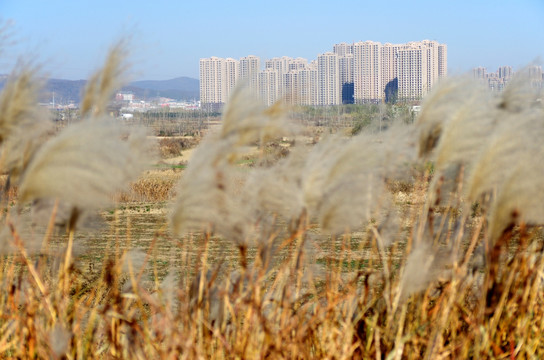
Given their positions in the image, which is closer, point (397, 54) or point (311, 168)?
point (311, 168)

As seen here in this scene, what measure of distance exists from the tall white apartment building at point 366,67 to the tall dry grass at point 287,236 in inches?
4801

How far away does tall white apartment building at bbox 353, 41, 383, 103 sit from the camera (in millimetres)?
128125

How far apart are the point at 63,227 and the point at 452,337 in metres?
1.62

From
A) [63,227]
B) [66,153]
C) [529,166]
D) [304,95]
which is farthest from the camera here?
[304,95]

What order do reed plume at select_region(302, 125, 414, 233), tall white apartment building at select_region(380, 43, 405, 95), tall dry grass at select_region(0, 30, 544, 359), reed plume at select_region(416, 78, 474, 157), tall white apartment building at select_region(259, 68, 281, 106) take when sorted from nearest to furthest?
tall dry grass at select_region(0, 30, 544, 359) → reed plume at select_region(302, 125, 414, 233) → tall white apartment building at select_region(259, 68, 281, 106) → reed plume at select_region(416, 78, 474, 157) → tall white apartment building at select_region(380, 43, 405, 95)

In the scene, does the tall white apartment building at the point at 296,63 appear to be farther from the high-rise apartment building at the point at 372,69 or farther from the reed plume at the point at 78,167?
the high-rise apartment building at the point at 372,69

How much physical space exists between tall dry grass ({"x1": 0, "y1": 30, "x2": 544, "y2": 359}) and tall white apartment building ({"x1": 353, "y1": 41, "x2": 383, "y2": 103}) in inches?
4801

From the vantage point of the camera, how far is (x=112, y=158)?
250 centimetres

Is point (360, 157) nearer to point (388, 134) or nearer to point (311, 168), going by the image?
point (311, 168)

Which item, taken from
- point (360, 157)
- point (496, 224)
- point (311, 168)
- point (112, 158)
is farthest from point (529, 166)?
point (112, 158)

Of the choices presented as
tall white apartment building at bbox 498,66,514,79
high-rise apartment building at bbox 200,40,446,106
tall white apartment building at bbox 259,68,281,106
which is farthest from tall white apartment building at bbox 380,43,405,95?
tall white apartment building at bbox 259,68,281,106

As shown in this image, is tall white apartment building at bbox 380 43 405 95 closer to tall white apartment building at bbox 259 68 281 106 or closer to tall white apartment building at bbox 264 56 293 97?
tall white apartment building at bbox 264 56 293 97

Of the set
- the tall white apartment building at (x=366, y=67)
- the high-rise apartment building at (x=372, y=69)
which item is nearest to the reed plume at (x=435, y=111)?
the high-rise apartment building at (x=372, y=69)

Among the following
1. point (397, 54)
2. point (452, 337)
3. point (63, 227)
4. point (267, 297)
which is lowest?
point (452, 337)
